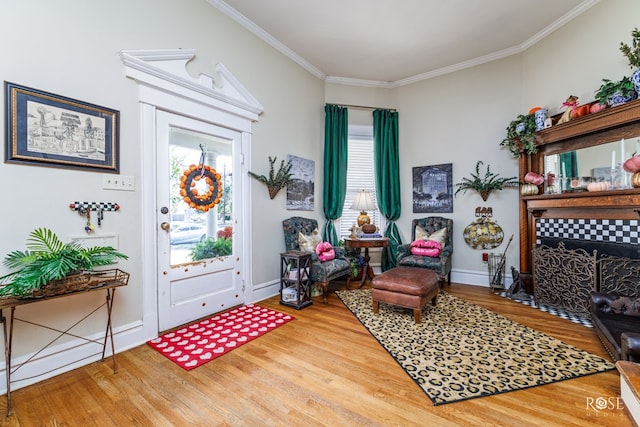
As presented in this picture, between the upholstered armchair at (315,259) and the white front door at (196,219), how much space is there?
69cm

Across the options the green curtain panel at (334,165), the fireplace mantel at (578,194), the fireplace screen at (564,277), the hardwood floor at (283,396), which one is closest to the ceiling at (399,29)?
the green curtain panel at (334,165)

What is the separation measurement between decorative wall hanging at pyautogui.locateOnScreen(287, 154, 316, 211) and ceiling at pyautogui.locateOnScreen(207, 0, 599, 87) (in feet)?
4.98

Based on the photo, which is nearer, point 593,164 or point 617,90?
point 617,90

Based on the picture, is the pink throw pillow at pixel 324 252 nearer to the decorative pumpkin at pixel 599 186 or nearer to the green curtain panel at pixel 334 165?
the green curtain panel at pixel 334 165

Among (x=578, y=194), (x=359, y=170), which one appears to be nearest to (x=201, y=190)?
(x=359, y=170)

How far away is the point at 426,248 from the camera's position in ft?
12.7

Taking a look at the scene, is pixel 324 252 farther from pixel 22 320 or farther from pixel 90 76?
pixel 90 76

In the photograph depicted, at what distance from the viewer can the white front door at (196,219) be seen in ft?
8.31

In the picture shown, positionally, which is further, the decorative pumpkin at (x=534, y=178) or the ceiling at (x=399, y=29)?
the decorative pumpkin at (x=534, y=178)

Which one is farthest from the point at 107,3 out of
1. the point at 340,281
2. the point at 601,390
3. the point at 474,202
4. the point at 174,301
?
the point at 474,202

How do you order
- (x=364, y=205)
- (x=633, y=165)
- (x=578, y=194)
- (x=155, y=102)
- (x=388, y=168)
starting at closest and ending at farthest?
(x=633, y=165)
(x=155, y=102)
(x=578, y=194)
(x=364, y=205)
(x=388, y=168)

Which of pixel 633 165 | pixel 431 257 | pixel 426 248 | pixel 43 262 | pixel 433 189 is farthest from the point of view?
pixel 433 189

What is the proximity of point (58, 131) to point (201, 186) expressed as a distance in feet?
3.75

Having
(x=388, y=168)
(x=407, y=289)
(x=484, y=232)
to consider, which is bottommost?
(x=407, y=289)
